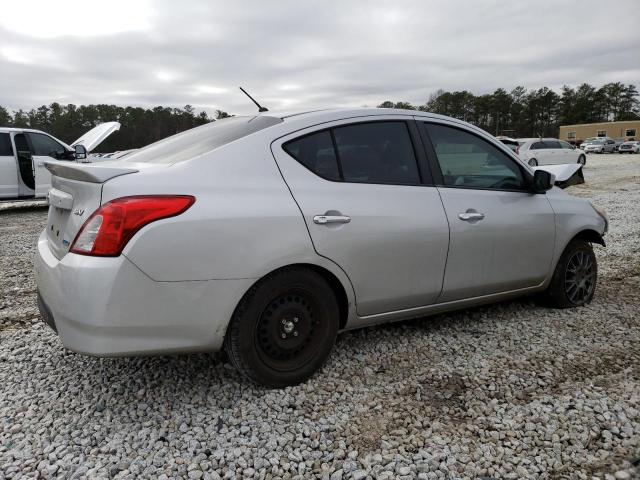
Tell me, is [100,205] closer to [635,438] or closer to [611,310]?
[635,438]

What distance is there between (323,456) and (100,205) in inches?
60.6

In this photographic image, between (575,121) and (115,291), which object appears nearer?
(115,291)

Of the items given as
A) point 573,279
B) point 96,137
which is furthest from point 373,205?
point 96,137

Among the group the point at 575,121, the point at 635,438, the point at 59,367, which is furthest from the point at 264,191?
the point at 575,121

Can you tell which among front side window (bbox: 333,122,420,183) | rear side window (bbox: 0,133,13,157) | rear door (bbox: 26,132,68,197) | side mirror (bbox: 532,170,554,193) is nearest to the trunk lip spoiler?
front side window (bbox: 333,122,420,183)

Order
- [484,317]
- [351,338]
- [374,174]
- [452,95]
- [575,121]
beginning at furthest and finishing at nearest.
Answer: [452,95] < [575,121] < [484,317] < [351,338] < [374,174]

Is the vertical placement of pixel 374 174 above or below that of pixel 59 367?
above

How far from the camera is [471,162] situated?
355cm

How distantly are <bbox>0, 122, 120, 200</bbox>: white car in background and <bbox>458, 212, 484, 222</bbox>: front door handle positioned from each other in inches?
370

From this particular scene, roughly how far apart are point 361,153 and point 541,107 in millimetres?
110524

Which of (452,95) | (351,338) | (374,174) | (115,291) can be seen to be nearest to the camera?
(115,291)

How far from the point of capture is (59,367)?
310 centimetres

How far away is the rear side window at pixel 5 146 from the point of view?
10.3 metres

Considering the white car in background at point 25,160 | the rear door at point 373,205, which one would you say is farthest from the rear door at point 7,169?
the rear door at point 373,205
